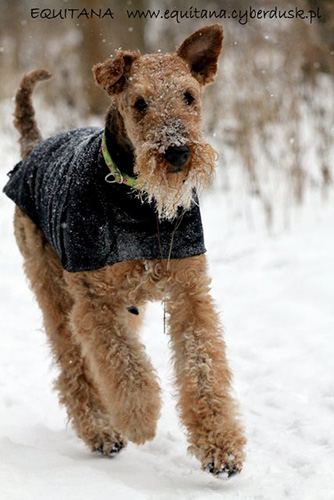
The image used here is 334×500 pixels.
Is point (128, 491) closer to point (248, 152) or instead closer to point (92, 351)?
point (92, 351)

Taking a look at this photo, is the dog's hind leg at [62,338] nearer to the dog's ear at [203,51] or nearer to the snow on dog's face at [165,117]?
the snow on dog's face at [165,117]

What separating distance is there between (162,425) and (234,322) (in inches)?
55.2

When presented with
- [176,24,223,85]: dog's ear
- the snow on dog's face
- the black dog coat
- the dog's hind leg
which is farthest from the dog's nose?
the dog's hind leg

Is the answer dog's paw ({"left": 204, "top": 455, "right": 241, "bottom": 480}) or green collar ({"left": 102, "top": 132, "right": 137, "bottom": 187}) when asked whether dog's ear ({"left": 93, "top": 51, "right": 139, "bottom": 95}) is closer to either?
green collar ({"left": 102, "top": 132, "right": 137, "bottom": 187})

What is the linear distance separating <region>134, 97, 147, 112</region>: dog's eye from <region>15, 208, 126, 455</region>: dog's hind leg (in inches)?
48.0

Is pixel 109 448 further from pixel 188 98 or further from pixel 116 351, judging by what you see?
pixel 188 98

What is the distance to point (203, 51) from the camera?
9.48ft

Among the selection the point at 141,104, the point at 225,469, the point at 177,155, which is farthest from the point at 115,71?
the point at 225,469

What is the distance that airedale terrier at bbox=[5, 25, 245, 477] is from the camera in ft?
8.27

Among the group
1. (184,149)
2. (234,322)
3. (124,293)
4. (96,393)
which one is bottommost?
(234,322)

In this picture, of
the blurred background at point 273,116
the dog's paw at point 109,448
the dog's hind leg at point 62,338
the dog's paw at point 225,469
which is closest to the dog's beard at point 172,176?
the dog's paw at point 225,469

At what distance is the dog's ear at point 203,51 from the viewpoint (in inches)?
112

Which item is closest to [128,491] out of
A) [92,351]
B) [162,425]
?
[92,351]

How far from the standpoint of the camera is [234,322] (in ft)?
14.8
